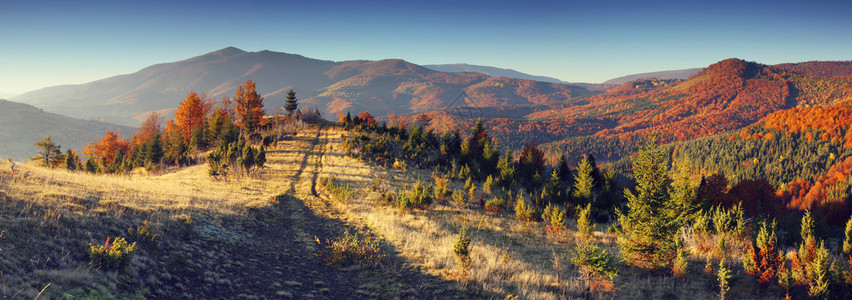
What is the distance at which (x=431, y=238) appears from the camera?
1523 centimetres

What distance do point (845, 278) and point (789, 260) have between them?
3864 mm

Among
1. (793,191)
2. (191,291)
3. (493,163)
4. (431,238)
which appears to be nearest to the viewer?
(191,291)

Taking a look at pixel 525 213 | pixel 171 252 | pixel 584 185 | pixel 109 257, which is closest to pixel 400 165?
pixel 525 213

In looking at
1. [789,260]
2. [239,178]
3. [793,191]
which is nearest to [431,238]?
[789,260]

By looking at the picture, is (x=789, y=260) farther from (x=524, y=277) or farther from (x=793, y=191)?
(x=793, y=191)

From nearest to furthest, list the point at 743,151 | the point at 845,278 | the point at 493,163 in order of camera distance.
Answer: the point at 845,278 < the point at 493,163 < the point at 743,151

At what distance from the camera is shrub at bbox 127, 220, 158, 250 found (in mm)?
8910

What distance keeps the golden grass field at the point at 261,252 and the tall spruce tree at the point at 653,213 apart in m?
0.76

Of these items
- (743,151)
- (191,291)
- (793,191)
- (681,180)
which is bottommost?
(793,191)

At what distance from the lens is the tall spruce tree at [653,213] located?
12719 millimetres

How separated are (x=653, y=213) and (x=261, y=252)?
15.1 meters

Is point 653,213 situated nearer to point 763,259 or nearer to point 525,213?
point 763,259

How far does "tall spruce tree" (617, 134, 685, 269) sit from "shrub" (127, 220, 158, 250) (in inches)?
617

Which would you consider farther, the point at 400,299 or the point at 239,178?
the point at 239,178
